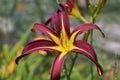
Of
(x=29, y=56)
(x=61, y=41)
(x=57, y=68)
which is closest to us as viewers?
(x=57, y=68)

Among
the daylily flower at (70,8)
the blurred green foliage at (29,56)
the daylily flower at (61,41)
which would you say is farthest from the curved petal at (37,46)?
the blurred green foliage at (29,56)

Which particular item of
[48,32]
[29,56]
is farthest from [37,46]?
[29,56]

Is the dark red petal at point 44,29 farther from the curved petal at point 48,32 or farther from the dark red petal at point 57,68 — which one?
the dark red petal at point 57,68

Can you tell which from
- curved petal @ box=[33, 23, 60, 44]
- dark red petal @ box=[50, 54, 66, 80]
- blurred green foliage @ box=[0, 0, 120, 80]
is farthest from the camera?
blurred green foliage @ box=[0, 0, 120, 80]

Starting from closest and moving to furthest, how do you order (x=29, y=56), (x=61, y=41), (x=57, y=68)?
(x=57, y=68)
(x=61, y=41)
(x=29, y=56)

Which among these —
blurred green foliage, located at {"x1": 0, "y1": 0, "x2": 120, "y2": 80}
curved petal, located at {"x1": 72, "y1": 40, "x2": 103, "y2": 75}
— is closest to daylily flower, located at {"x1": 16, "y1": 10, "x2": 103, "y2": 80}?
curved petal, located at {"x1": 72, "y1": 40, "x2": 103, "y2": 75}

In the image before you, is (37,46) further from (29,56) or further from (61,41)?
(29,56)

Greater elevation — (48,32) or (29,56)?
(48,32)

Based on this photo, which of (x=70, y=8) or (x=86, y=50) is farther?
(x=70, y=8)

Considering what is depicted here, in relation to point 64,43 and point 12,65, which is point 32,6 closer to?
point 12,65

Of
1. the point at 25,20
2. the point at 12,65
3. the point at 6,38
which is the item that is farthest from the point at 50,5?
the point at 12,65

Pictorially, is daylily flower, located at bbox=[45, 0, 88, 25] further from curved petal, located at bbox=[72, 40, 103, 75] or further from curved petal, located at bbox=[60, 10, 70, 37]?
curved petal, located at bbox=[72, 40, 103, 75]
